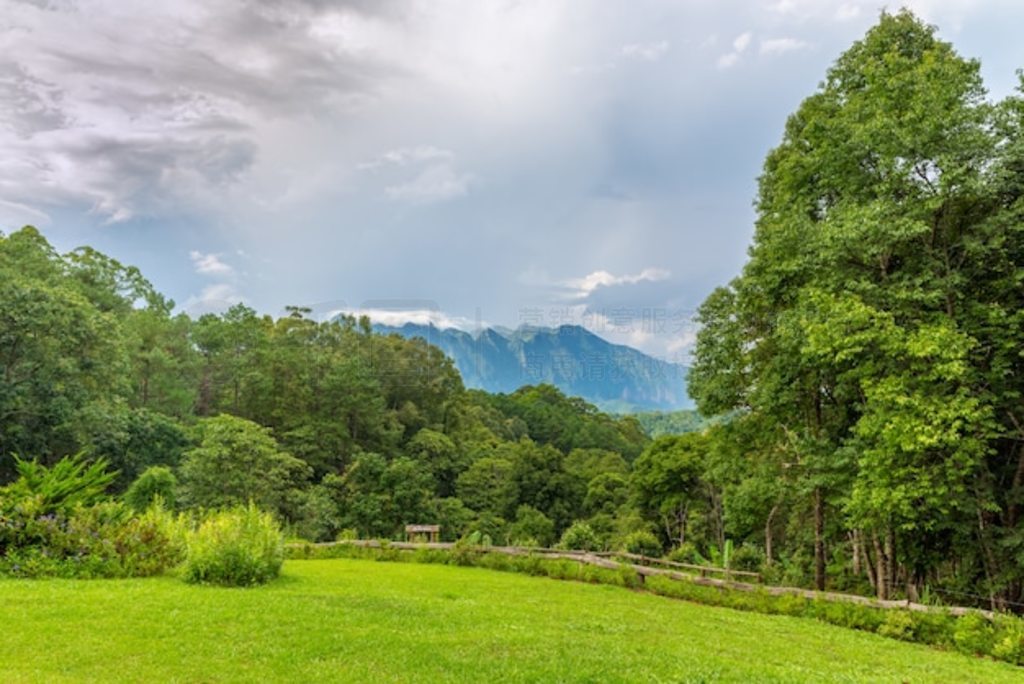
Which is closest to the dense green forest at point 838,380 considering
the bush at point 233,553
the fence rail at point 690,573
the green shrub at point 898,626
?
the fence rail at point 690,573

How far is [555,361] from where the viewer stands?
50812mm

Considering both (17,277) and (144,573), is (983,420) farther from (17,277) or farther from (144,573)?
(17,277)

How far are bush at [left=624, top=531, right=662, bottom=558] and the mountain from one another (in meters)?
6.68

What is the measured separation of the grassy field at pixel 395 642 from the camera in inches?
220

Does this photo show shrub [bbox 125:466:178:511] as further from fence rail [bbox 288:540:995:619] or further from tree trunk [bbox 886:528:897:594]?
tree trunk [bbox 886:528:897:594]

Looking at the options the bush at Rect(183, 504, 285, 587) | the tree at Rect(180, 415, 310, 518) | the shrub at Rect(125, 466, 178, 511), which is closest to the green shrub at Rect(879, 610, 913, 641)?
the bush at Rect(183, 504, 285, 587)

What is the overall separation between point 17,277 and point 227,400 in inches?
728

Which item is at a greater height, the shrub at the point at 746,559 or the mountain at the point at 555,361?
the mountain at the point at 555,361

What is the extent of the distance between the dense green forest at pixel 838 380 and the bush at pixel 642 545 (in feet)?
0.59

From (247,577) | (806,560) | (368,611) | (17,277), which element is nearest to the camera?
(368,611)

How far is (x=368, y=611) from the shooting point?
317 inches

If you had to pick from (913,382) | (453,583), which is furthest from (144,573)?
(913,382)

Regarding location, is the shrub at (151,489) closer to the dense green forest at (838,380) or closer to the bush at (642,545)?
the dense green forest at (838,380)

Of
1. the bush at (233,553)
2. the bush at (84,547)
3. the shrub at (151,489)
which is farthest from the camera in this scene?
the shrub at (151,489)
